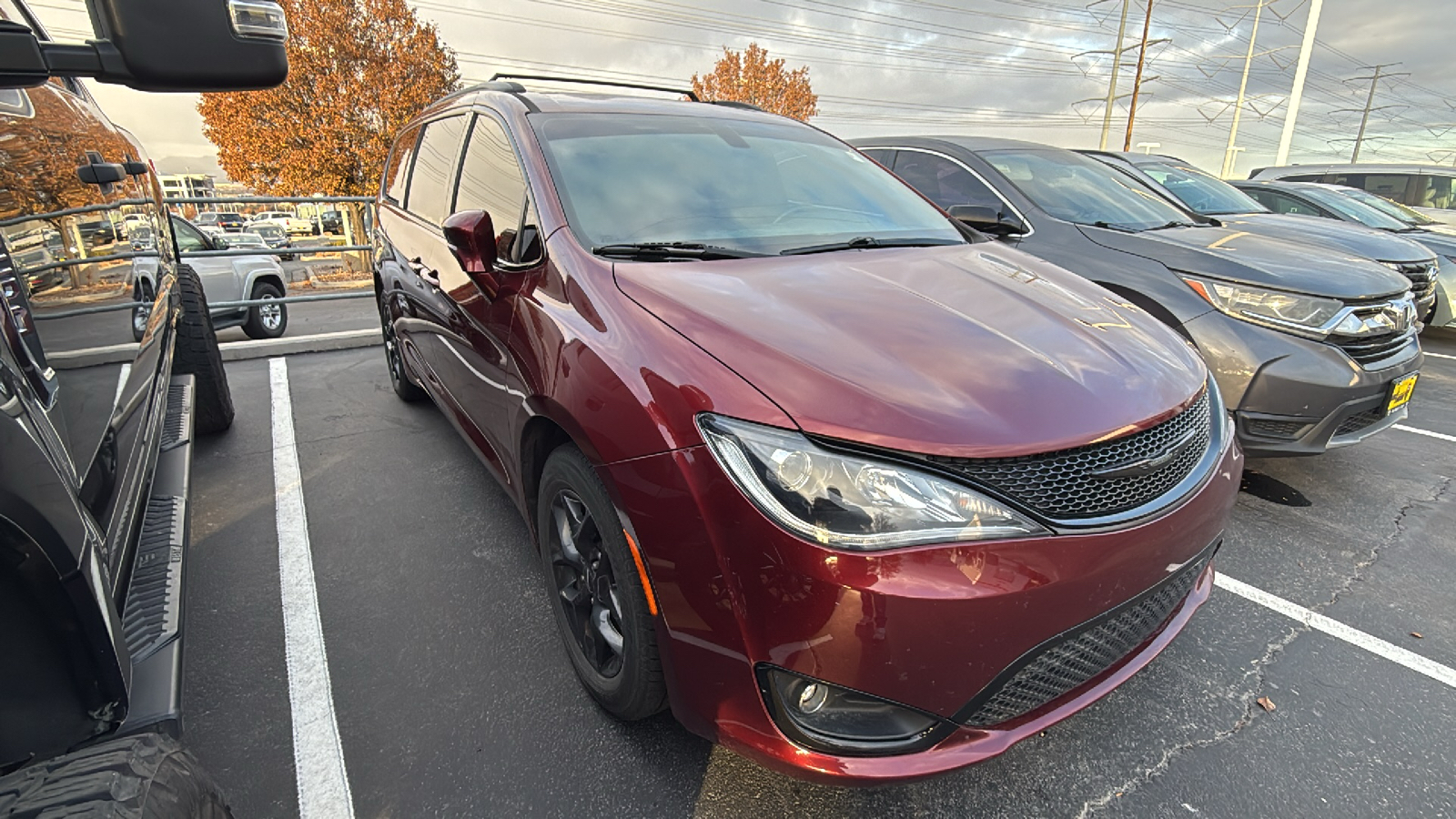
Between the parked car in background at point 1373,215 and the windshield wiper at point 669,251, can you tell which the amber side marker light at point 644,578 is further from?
the parked car in background at point 1373,215

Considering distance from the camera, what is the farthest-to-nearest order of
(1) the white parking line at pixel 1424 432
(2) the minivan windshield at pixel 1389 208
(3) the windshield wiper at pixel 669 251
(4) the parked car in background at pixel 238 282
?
(2) the minivan windshield at pixel 1389 208 < (4) the parked car in background at pixel 238 282 < (1) the white parking line at pixel 1424 432 < (3) the windshield wiper at pixel 669 251

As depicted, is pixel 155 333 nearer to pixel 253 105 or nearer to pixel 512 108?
pixel 512 108

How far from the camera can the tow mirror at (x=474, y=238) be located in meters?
2.23

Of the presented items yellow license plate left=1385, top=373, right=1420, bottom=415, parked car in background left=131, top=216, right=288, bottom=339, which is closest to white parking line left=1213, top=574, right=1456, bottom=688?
yellow license plate left=1385, top=373, right=1420, bottom=415

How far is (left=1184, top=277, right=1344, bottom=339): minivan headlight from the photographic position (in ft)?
10.4

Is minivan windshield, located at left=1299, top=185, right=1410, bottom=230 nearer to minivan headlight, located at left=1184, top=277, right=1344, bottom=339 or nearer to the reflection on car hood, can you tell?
the reflection on car hood

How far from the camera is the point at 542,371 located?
1963 mm

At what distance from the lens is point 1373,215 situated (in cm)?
820

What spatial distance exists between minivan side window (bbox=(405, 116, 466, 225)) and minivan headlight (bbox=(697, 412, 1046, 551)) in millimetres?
2234

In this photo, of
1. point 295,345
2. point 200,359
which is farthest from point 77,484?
point 295,345

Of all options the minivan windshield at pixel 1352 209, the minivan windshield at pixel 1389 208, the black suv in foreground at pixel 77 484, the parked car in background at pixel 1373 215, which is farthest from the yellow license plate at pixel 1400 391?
the minivan windshield at pixel 1389 208

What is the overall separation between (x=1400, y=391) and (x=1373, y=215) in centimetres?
695

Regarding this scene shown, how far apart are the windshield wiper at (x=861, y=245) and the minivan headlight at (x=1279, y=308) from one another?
166 cm

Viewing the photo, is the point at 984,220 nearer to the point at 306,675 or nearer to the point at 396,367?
the point at 306,675
